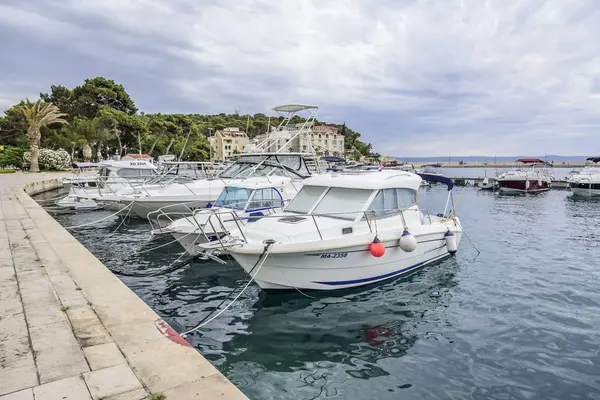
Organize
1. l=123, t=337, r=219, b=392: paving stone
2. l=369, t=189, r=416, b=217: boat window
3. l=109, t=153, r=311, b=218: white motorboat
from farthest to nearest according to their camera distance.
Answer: l=109, t=153, r=311, b=218: white motorboat, l=369, t=189, r=416, b=217: boat window, l=123, t=337, r=219, b=392: paving stone

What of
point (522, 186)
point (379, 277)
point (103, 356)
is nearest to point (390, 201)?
point (379, 277)

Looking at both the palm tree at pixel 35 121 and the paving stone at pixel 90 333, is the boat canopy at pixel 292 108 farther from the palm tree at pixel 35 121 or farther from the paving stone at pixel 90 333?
the palm tree at pixel 35 121

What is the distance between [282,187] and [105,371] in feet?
34.1

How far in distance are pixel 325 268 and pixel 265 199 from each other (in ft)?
16.6

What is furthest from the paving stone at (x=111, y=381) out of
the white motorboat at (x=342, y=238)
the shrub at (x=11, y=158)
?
the shrub at (x=11, y=158)

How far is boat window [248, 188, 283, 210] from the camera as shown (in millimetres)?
12375

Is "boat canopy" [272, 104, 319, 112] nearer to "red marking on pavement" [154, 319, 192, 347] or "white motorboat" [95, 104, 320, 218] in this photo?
"white motorboat" [95, 104, 320, 218]

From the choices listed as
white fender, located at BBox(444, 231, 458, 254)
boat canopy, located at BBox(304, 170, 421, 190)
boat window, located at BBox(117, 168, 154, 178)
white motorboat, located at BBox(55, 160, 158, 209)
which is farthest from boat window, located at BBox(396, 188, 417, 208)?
boat window, located at BBox(117, 168, 154, 178)

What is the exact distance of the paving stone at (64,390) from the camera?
3569mm

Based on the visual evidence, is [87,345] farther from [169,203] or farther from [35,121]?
[35,121]

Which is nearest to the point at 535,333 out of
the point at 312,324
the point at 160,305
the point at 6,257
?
the point at 312,324

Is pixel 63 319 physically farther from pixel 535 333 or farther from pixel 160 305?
pixel 535 333

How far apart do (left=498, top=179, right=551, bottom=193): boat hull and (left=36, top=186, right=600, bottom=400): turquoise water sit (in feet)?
93.3

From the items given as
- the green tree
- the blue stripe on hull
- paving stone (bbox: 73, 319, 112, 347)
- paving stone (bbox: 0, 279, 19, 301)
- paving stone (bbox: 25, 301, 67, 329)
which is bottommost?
the blue stripe on hull
